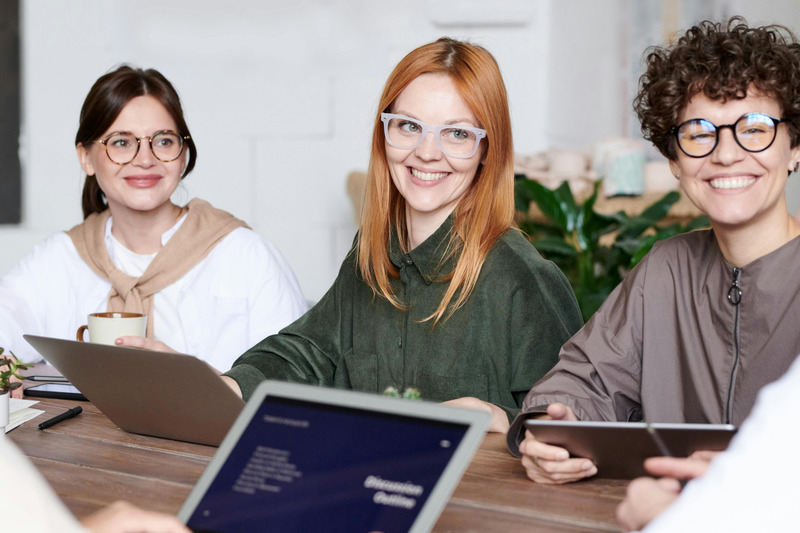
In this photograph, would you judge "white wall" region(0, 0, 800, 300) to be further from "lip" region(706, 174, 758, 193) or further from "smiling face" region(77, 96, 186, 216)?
"lip" region(706, 174, 758, 193)

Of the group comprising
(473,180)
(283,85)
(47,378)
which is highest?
(283,85)

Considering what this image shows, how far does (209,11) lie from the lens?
4801 mm

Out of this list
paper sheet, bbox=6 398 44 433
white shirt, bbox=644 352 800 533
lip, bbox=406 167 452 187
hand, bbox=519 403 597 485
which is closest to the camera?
white shirt, bbox=644 352 800 533

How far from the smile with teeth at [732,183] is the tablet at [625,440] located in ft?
1.68

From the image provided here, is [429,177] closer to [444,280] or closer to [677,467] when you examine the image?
[444,280]

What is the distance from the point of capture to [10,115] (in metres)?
4.81

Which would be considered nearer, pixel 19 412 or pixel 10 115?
pixel 19 412

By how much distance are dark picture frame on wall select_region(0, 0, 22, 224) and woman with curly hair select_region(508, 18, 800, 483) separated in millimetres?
3990

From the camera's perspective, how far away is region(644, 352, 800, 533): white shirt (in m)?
0.83

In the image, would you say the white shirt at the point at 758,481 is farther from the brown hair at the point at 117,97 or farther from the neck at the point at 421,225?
the brown hair at the point at 117,97

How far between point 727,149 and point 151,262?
159 cm

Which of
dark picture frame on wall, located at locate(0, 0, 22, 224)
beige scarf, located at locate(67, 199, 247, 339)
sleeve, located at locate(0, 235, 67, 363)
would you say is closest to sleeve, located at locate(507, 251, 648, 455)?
beige scarf, located at locate(67, 199, 247, 339)

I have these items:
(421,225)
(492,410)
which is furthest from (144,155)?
(492,410)

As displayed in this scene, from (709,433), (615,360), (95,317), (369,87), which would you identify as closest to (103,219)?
(95,317)
